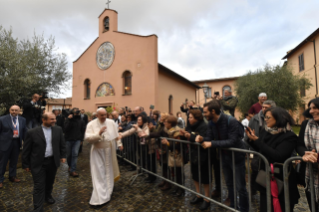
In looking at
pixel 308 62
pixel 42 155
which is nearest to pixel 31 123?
pixel 42 155

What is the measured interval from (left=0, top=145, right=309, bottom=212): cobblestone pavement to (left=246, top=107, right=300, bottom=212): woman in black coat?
1404 mm

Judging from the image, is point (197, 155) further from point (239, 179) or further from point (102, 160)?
point (102, 160)

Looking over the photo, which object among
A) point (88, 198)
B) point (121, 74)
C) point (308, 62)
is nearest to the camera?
point (88, 198)

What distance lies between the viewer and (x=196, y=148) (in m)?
3.57

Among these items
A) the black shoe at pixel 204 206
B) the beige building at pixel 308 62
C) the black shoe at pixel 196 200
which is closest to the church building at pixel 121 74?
the black shoe at pixel 196 200

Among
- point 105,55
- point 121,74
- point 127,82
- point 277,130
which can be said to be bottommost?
point 277,130

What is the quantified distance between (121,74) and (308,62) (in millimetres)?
21534

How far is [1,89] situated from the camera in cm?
743

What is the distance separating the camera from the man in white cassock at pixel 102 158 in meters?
3.79

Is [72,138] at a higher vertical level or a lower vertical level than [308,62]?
lower

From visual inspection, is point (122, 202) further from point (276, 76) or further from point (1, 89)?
point (276, 76)

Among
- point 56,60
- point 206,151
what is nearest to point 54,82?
point 56,60

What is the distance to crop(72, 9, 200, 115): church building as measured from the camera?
16.1 meters

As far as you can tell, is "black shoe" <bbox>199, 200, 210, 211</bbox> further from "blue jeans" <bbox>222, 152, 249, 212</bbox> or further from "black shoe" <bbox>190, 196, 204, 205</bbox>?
"blue jeans" <bbox>222, 152, 249, 212</bbox>
